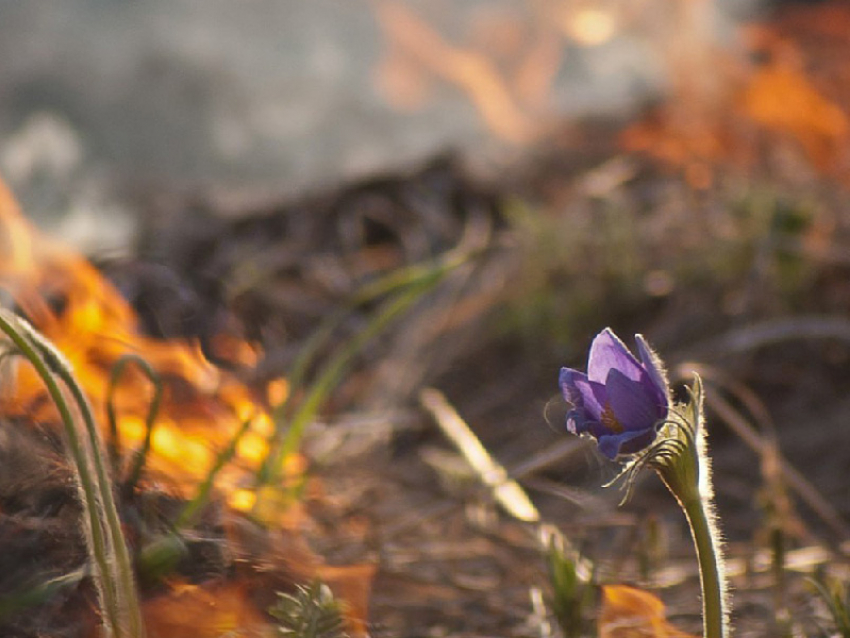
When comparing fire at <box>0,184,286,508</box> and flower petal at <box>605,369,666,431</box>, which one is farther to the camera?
fire at <box>0,184,286,508</box>

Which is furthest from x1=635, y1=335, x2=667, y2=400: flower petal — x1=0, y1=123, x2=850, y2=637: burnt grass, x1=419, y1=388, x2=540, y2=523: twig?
Answer: x1=419, y1=388, x2=540, y2=523: twig

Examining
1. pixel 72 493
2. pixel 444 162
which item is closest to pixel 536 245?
pixel 444 162

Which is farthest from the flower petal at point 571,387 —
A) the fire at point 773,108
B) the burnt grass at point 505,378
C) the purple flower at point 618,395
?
the fire at point 773,108

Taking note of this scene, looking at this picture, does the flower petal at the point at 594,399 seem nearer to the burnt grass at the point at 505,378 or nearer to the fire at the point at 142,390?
the burnt grass at the point at 505,378

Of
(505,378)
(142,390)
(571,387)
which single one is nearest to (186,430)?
(142,390)

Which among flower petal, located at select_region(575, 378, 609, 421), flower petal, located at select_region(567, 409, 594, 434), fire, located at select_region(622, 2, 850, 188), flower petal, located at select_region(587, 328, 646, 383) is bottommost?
flower petal, located at select_region(567, 409, 594, 434)

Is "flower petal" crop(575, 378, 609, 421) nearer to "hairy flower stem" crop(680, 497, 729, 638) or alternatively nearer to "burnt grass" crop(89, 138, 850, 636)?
"hairy flower stem" crop(680, 497, 729, 638)

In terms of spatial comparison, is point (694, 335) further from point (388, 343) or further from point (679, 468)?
point (679, 468)

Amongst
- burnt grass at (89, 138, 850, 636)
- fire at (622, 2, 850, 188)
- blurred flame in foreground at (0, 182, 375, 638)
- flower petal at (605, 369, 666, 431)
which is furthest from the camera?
fire at (622, 2, 850, 188)

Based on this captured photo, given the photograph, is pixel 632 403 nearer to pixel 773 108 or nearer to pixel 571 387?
pixel 571 387
